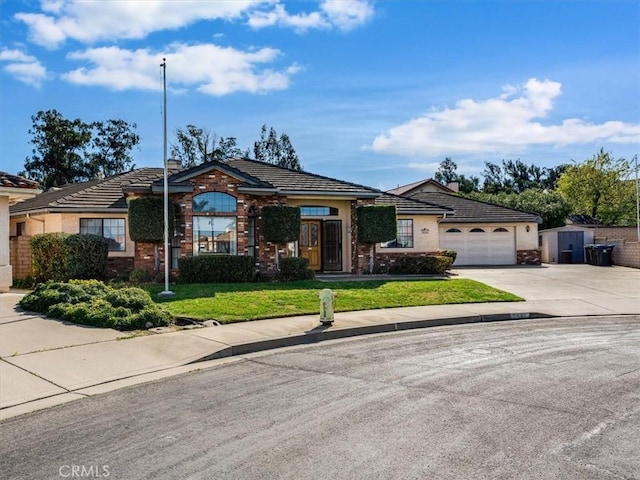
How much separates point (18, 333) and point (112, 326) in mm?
1633

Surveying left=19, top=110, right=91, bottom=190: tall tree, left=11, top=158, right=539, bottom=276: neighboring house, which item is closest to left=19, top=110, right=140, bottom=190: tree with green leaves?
left=19, top=110, right=91, bottom=190: tall tree

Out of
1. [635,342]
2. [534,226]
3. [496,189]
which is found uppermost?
[496,189]

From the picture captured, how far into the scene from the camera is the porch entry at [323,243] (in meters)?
23.5

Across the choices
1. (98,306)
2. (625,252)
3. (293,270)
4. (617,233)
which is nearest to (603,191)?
(617,233)

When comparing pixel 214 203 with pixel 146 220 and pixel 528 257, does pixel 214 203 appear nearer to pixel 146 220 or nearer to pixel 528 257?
pixel 146 220

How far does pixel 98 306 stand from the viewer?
11.7 metres

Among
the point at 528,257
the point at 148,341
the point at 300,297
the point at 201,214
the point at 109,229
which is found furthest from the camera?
the point at 528,257

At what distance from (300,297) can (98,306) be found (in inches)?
206

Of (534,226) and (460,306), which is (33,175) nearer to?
(534,226)

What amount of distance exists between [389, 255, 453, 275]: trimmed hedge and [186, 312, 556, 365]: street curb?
842 cm

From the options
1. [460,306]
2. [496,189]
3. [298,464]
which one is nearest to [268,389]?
[298,464]

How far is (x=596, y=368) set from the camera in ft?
25.7

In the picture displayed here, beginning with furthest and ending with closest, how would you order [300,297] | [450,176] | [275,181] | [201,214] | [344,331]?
[450,176] < [275,181] < [201,214] < [300,297] < [344,331]

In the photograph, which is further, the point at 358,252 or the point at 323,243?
the point at 323,243
